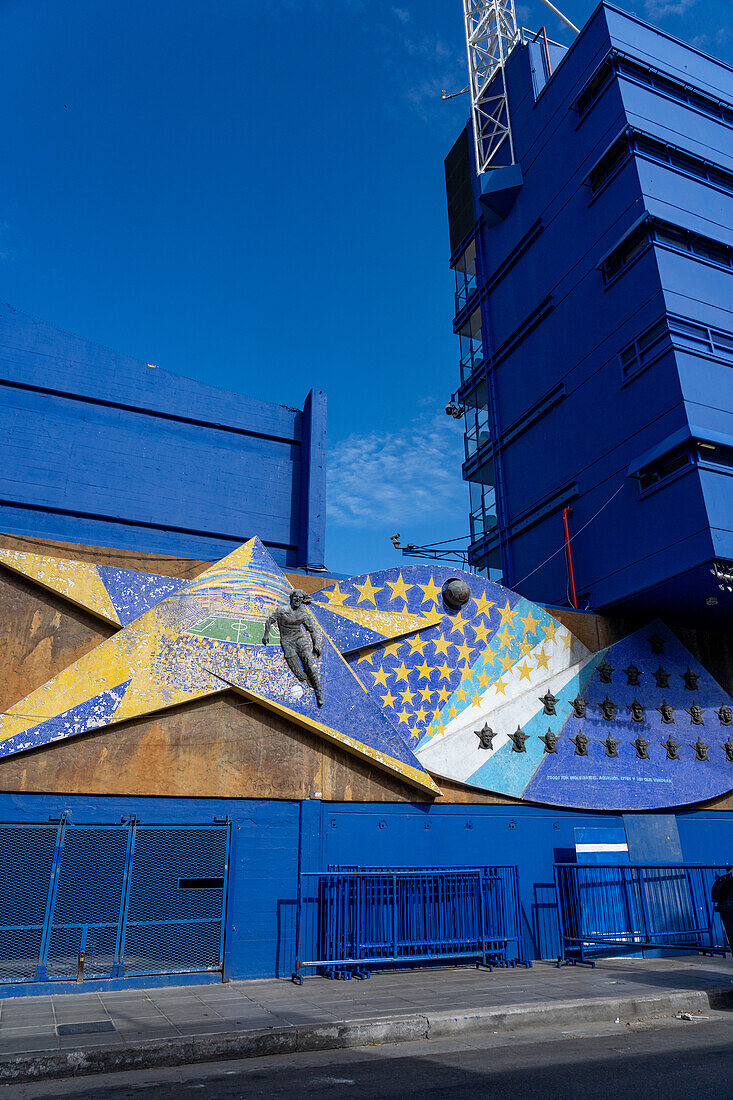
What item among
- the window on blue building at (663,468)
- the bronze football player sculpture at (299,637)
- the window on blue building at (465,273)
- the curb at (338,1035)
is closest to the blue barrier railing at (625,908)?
the curb at (338,1035)

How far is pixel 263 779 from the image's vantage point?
1343 centimetres

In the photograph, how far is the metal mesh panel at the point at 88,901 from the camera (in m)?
11.4

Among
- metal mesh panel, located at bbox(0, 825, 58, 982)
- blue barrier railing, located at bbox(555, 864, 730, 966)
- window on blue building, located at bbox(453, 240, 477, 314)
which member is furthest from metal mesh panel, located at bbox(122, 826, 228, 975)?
window on blue building, located at bbox(453, 240, 477, 314)

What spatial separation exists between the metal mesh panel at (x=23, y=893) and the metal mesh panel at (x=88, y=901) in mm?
213

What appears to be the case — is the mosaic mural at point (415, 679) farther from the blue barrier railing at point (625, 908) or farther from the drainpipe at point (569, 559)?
the drainpipe at point (569, 559)

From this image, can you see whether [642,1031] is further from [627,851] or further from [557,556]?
[557,556]

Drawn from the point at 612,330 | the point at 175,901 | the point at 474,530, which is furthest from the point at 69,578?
the point at 474,530

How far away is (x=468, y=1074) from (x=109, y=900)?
708 centimetres

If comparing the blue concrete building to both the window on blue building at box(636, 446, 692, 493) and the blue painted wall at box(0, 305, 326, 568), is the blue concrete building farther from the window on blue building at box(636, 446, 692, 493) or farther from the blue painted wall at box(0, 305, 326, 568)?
the blue painted wall at box(0, 305, 326, 568)

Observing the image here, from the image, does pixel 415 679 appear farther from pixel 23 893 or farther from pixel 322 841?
pixel 23 893

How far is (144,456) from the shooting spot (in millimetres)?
22328

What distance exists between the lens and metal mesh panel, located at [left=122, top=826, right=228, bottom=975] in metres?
11.8

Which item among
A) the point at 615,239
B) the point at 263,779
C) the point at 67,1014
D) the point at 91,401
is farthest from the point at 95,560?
the point at 615,239

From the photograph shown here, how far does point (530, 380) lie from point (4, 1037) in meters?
22.0
